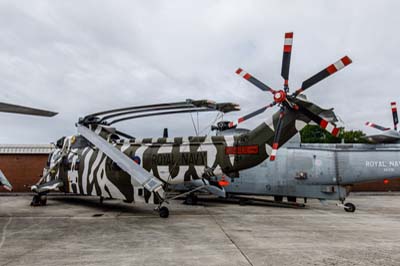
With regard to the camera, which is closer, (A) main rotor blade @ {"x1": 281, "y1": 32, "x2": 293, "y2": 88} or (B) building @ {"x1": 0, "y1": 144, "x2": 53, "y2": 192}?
(A) main rotor blade @ {"x1": 281, "y1": 32, "x2": 293, "y2": 88}

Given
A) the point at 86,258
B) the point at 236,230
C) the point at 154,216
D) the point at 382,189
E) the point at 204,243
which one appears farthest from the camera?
the point at 382,189

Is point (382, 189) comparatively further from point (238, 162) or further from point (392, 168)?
point (238, 162)

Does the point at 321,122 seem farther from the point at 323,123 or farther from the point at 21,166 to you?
the point at 21,166

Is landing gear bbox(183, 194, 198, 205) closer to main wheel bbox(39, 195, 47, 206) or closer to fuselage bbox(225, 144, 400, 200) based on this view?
fuselage bbox(225, 144, 400, 200)

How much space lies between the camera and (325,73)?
7.75 metres

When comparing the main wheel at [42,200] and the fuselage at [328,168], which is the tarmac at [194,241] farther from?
the main wheel at [42,200]

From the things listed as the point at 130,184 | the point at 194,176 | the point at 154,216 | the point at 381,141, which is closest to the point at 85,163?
→ the point at 130,184

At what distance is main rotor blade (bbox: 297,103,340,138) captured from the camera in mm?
7629

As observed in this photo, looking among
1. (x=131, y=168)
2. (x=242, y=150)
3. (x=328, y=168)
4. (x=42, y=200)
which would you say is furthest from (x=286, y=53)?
(x=42, y=200)

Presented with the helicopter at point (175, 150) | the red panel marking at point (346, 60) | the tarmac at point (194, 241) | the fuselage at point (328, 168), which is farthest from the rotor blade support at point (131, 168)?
the fuselage at point (328, 168)

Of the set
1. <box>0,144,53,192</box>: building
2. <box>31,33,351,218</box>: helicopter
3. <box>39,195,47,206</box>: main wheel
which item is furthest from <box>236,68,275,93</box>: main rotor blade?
<box>0,144,53,192</box>: building

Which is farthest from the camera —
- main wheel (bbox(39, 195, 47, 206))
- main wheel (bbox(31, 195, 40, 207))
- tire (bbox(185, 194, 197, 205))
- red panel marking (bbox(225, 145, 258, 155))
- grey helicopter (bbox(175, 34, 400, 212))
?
tire (bbox(185, 194, 197, 205))

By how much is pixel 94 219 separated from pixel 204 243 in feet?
16.5

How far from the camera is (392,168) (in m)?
12.7
